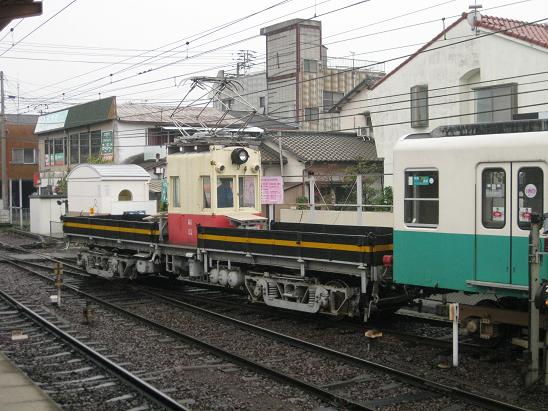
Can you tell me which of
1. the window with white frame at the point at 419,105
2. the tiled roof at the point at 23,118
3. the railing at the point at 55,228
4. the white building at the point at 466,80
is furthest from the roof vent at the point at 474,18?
the tiled roof at the point at 23,118

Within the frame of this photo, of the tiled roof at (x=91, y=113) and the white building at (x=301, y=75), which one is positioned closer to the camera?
the tiled roof at (x=91, y=113)

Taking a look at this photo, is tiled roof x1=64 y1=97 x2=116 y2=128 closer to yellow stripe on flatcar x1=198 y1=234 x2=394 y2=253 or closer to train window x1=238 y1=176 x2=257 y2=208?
train window x1=238 y1=176 x2=257 y2=208

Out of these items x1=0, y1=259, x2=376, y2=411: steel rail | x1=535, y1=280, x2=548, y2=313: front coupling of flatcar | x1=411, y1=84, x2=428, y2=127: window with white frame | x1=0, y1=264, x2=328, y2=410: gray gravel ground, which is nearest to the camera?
x1=535, y1=280, x2=548, y2=313: front coupling of flatcar

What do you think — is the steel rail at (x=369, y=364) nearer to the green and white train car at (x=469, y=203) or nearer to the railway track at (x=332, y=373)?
the railway track at (x=332, y=373)

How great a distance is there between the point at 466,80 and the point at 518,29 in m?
2.46

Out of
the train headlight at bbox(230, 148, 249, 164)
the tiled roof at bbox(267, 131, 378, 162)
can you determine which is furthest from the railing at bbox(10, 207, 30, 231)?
the train headlight at bbox(230, 148, 249, 164)

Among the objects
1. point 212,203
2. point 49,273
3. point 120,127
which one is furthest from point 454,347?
point 120,127

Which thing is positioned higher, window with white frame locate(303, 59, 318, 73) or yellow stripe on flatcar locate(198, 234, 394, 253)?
window with white frame locate(303, 59, 318, 73)

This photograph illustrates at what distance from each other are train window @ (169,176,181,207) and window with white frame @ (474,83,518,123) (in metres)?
11.3

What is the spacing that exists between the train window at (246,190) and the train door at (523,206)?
741 cm

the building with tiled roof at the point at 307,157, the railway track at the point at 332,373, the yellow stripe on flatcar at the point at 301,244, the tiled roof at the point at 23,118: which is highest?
the tiled roof at the point at 23,118

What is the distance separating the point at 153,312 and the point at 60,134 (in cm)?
3841

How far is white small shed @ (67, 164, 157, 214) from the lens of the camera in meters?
29.8

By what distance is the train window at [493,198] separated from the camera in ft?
29.9
